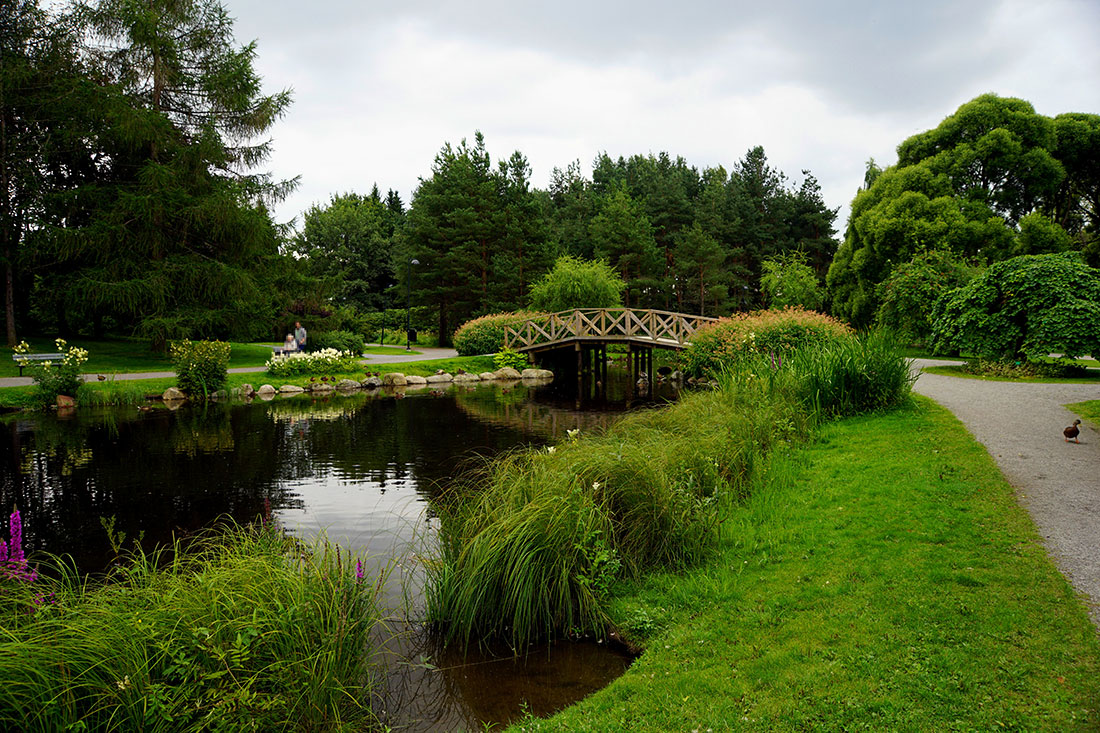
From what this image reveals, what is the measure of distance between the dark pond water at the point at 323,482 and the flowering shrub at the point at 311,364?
3863mm

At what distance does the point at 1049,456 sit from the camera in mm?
6844

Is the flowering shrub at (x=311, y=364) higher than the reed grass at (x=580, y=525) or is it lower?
higher

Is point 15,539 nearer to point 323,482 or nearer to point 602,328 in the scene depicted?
point 323,482

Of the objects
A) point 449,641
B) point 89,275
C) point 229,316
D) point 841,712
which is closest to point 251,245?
point 229,316

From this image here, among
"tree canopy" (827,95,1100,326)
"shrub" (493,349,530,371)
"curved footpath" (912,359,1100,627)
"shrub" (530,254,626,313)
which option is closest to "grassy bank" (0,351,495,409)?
"shrub" (493,349,530,371)

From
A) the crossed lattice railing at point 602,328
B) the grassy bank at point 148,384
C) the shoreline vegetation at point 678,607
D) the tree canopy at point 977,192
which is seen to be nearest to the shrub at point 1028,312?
the crossed lattice railing at point 602,328

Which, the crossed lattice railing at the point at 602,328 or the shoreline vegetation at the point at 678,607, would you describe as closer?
the shoreline vegetation at the point at 678,607

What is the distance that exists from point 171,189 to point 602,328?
16641mm

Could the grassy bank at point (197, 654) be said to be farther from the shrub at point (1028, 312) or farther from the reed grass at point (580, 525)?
the shrub at point (1028, 312)

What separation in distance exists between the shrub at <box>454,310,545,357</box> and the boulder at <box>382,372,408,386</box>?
5874mm

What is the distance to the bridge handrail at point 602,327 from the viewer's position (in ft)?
75.0

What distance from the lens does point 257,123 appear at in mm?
26797

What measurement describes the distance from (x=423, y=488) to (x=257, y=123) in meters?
23.8

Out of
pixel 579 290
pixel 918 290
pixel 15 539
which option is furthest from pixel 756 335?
pixel 15 539
